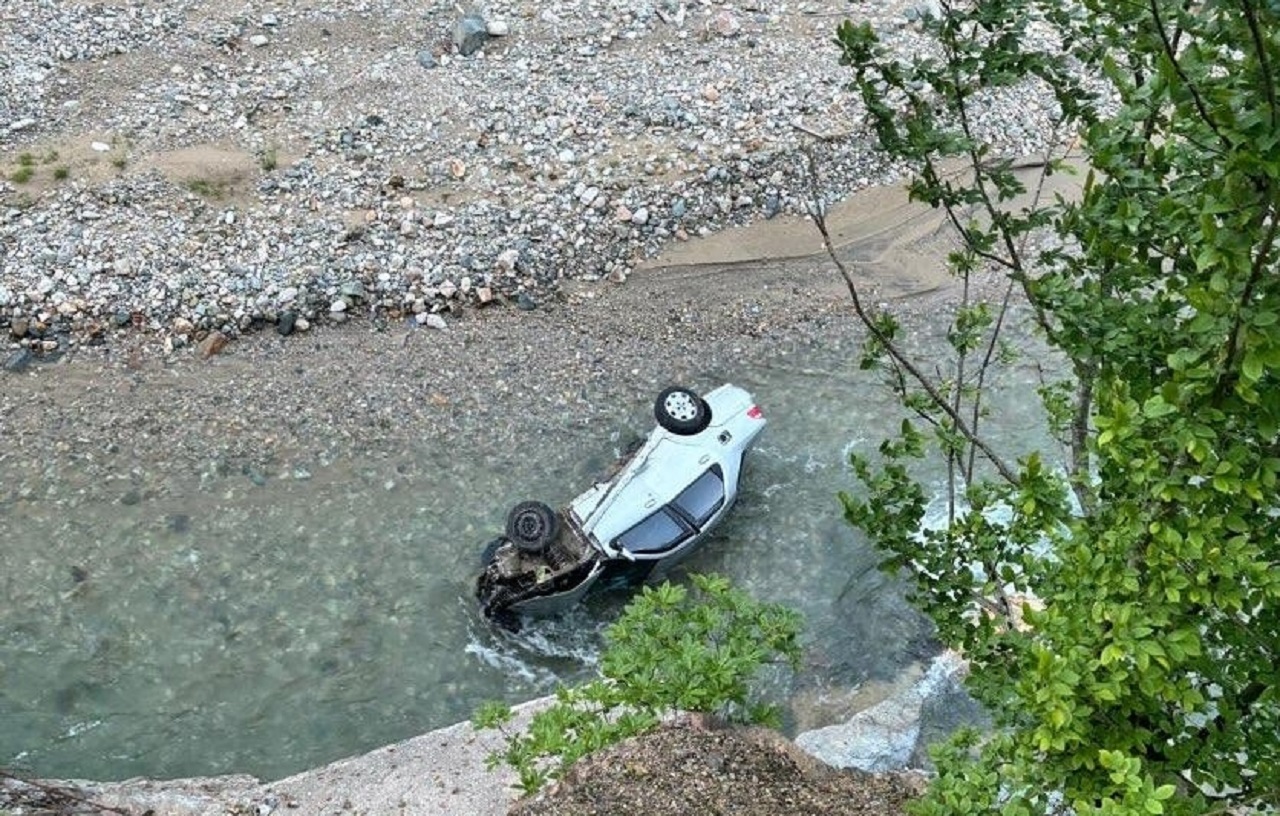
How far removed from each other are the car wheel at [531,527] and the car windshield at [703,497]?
4.15ft

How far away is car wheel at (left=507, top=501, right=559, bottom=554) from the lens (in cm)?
1217

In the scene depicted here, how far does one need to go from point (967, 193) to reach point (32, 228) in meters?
13.5

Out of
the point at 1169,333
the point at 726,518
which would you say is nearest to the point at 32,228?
the point at 726,518

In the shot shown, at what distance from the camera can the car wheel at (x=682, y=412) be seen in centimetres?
1291

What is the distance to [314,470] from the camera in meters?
13.9

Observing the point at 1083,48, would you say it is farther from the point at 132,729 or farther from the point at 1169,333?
the point at 132,729

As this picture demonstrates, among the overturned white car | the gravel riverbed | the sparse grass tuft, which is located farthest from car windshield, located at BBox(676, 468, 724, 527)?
the sparse grass tuft

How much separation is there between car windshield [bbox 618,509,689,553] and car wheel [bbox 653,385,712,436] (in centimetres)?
95

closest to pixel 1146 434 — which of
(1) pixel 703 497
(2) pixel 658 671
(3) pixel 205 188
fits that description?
(2) pixel 658 671

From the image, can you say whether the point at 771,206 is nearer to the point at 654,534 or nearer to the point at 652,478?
the point at 652,478

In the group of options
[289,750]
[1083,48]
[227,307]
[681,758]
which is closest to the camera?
[1083,48]

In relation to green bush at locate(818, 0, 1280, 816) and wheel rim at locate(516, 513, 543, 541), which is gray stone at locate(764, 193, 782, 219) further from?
green bush at locate(818, 0, 1280, 816)

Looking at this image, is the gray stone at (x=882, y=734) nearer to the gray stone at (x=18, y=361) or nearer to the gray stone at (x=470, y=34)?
the gray stone at (x=18, y=361)

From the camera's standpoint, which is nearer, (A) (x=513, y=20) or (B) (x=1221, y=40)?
(B) (x=1221, y=40)
